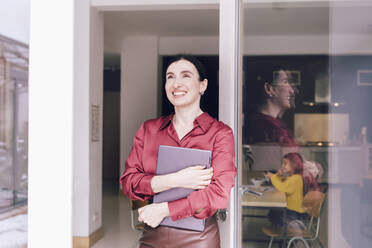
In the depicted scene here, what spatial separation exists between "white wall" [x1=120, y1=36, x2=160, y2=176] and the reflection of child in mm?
5564

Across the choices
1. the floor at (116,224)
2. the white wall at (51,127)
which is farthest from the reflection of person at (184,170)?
the floor at (116,224)

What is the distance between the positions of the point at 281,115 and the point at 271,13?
643 millimetres

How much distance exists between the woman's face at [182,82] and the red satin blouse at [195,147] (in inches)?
4.0

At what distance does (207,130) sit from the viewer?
4.99ft

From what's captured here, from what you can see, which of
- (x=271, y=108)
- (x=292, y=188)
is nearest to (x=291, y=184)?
(x=292, y=188)

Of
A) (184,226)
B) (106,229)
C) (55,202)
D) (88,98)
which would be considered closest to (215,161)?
(184,226)

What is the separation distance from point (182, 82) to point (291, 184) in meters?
0.84

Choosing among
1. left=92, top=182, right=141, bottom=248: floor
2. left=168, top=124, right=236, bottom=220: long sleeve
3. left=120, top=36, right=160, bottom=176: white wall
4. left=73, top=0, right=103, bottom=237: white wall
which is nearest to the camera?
left=168, top=124, right=236, bottom=220: long sleeve

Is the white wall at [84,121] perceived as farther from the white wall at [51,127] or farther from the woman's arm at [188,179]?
the woman's arm at [188,179]

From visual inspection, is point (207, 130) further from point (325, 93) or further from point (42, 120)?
point (42, 120)

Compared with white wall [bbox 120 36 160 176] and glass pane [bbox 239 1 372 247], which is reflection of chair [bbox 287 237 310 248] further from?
white wall [bbox 120 36 160 176]

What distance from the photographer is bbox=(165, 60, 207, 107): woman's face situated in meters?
1.54

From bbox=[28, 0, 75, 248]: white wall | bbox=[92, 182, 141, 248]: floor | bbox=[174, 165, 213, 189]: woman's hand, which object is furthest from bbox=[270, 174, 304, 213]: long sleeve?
bbox=[92, 182, 141, 248]: floor

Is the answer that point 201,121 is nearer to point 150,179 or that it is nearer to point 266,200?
point 150,179
